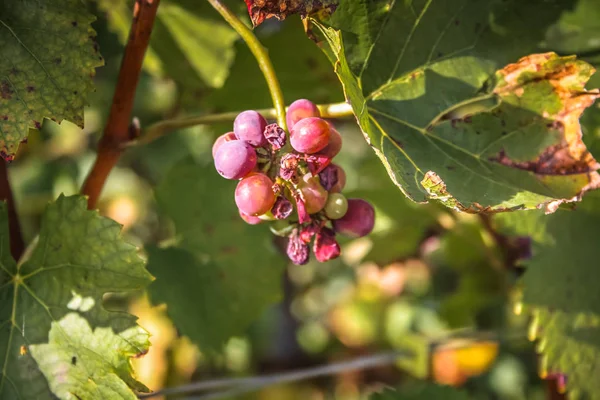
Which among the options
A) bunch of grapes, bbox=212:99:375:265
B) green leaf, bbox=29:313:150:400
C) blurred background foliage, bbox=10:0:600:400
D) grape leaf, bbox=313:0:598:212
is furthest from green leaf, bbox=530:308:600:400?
green leaf, bbox=29:313:150:400

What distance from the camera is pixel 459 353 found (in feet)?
7.04

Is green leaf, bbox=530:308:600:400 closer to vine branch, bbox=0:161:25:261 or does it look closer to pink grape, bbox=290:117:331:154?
pink grape, bbox=290:117:331:154

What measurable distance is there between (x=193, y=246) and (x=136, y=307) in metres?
1.12

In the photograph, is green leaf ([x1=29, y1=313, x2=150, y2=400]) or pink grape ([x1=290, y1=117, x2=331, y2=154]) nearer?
pink grape ([x1=290, y1=117, x2=331, y2=154])

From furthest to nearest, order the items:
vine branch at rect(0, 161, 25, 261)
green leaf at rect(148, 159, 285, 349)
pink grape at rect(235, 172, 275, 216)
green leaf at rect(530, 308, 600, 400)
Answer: green leaf at rect(148, 159, 285, 349)
green leaf at rect(530, 308, 600, 400)
vine branch at rect(0, 161, 25, 261)
pink grape at rect(235, 172, 275, 216)

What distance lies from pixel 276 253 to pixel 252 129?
0.65 m

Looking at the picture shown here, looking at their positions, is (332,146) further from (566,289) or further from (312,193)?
(566,289)

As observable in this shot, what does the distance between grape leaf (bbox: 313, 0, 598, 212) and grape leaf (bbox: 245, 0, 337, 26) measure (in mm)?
31

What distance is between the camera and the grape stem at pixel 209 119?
0.92 meters

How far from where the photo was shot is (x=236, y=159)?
0.78 m

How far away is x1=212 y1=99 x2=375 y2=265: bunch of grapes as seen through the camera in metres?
0.78

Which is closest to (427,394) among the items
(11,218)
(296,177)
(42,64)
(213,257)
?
(213,257)

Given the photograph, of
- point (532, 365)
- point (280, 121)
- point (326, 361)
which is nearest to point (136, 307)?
point (326, 361)

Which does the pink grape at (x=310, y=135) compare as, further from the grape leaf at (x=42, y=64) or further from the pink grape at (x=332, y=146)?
the grape leaf at (x=42, y=64)
